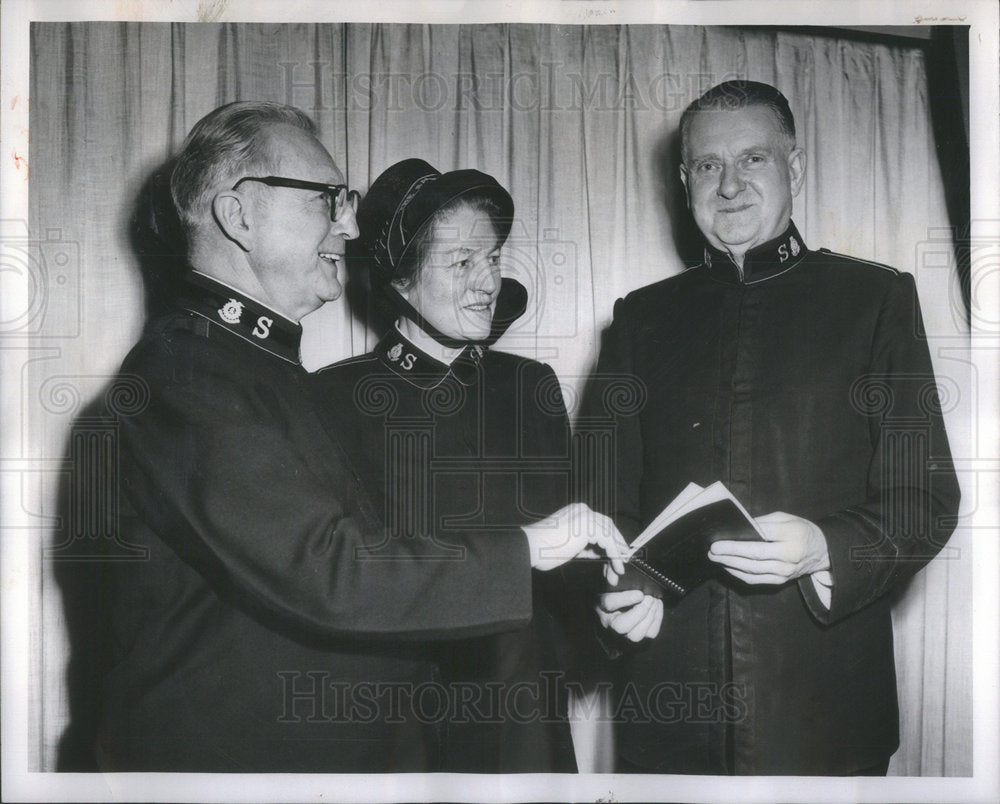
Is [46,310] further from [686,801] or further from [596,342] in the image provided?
[686,801]

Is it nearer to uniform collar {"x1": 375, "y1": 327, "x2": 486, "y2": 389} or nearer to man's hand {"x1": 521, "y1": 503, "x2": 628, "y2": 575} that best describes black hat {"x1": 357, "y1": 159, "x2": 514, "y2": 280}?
uniform collar {"x1": 375, "y1": 327, "x2": 486, "y2": 389}

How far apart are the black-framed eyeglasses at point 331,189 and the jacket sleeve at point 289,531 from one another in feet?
1.10

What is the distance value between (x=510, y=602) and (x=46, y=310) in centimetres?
110

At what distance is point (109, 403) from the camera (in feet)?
5.64

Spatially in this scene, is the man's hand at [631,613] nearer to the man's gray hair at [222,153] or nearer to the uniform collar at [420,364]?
the uniform collar at [420,364]

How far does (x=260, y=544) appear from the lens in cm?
158

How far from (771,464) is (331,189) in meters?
1.01

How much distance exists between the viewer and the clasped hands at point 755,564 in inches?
65.1

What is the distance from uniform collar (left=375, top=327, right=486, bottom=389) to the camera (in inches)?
66.6

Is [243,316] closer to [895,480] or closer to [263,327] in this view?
[263,327]

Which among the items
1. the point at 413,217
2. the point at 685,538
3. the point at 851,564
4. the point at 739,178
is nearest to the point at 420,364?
the point at 413,217

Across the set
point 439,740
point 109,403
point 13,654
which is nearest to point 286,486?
point 109,403

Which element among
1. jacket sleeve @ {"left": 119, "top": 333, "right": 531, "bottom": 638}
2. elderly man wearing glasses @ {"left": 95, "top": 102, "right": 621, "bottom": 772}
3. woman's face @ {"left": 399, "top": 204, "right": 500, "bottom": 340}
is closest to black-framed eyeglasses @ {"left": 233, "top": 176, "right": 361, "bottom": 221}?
elderly man wearing glasses @ {"left": 95, "top": 102, "right": 621, "bottom": 772}

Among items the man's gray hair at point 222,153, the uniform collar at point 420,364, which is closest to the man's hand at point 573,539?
the uniform collar at point 420,364
